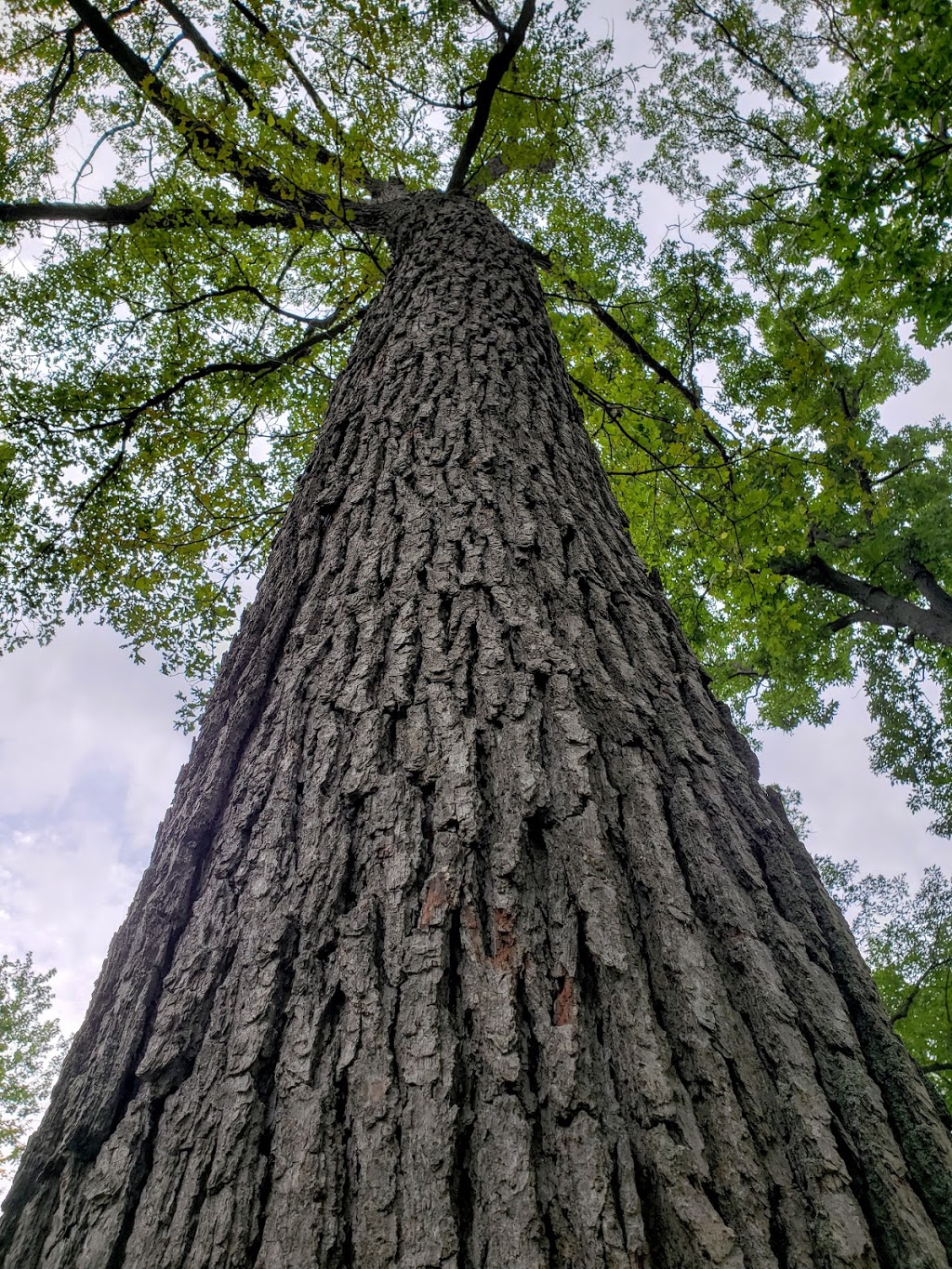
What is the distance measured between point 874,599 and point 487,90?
31.1 feet

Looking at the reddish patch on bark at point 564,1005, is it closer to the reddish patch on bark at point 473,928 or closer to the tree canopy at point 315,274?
the reddish patch on bark at point 473,928

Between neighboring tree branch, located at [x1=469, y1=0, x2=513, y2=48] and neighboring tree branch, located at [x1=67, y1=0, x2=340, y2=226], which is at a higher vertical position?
neighboring tree branch, located at [x1=469, y1=0, x2=513, y2=48]

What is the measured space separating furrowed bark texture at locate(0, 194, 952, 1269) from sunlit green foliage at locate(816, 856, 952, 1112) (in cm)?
830

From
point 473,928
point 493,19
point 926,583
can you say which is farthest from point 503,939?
point 926,583

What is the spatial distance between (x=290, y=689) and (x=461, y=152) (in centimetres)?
594

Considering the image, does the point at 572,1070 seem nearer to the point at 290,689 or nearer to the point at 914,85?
the point at 290,689

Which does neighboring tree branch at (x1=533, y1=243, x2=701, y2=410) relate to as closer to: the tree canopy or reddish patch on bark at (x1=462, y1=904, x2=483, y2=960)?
the tree canopy

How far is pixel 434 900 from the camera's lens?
1010 mm

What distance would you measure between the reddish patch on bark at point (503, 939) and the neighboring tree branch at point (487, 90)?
5740mm

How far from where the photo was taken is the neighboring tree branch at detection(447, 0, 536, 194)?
4.87 meters

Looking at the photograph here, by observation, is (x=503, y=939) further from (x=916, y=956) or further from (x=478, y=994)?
(x=916, y=956)

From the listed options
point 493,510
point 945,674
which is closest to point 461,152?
point 493,510

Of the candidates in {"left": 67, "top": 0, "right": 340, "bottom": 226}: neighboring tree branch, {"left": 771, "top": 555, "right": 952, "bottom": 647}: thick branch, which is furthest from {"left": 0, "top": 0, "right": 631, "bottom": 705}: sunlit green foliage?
{"left": 771, "top": 555, "right": 952, "bottom": 647}: thick branch

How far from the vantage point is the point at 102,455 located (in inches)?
213
